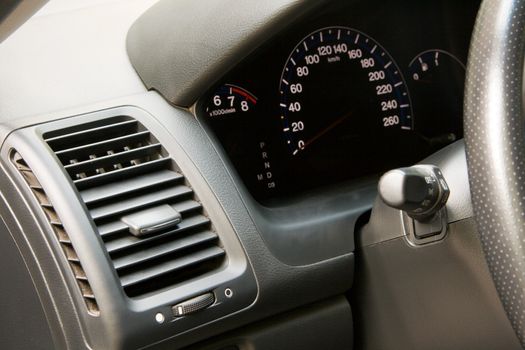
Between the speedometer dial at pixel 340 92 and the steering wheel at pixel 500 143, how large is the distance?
54cm

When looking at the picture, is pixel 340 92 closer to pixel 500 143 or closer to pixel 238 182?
pixel 238 182

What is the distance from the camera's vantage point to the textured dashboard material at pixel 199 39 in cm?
132

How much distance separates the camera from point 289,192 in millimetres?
1512

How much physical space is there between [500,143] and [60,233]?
23.8 inches

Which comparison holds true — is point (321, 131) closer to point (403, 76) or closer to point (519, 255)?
point (403, 76)

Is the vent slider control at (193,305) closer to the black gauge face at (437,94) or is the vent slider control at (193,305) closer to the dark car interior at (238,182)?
the dark car interior at (238,182)

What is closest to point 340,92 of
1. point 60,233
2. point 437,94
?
point 437,94

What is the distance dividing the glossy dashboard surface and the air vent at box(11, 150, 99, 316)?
0.91 ft

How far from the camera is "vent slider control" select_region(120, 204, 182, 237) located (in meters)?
1.24

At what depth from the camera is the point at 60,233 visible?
4.04 feet

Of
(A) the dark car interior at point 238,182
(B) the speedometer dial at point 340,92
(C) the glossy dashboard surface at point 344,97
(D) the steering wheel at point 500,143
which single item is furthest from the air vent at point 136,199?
(D) the steering wheel at point 500,143

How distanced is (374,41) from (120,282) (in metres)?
0.65

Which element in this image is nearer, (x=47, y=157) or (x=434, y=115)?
(x=47, y=157)

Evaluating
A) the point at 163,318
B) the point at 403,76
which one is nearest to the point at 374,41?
the point at 403,76
